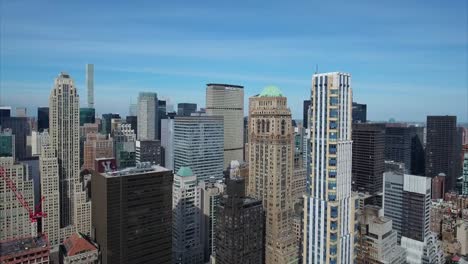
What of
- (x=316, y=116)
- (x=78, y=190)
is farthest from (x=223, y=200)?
(x=78, y=190)

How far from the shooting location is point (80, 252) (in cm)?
1709

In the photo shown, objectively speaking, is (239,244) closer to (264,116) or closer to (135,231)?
(135,231)

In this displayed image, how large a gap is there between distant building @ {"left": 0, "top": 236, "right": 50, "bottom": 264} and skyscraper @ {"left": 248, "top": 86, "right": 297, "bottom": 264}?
34.9ft

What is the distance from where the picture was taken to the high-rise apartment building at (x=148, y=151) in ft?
105

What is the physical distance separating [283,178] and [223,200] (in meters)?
4.22

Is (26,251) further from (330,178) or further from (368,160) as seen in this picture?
(368,160)

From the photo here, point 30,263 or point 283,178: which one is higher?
point 283,178

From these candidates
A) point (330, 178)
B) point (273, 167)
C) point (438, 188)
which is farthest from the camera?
point (438, 188)

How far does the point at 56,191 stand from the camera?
23.8 meters

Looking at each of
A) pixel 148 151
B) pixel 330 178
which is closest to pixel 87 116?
pixel 148 151

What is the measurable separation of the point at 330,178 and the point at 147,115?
31.5 metres

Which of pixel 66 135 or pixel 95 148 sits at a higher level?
pixel 66 135

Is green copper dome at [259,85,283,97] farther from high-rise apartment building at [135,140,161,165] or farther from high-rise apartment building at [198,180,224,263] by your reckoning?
high-rise apartment building at [135,140,161,165]

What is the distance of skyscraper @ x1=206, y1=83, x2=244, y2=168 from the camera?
120 ft
